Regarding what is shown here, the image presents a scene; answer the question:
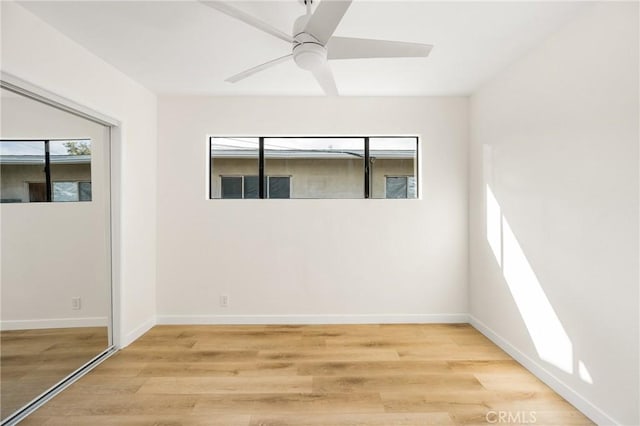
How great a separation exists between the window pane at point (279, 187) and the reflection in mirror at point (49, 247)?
1523mm

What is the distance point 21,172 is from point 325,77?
1.98 meters

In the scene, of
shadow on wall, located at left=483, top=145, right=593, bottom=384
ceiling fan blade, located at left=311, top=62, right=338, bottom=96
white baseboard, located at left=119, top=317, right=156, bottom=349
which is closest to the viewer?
ceiling fan blade, located at left=311, top=62, right=338, bottom=96

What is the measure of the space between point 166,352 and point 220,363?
0.58 m

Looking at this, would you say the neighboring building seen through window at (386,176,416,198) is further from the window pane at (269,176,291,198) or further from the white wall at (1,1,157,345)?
the white wall at (1,1,157,345)

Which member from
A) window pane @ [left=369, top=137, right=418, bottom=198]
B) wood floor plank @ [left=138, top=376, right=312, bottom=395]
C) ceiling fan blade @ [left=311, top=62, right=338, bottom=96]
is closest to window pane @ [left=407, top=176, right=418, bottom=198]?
window pane @ [left=369, top=137, right=418, bottom=198]

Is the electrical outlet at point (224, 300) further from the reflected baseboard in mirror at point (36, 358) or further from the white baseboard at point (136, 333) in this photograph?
the reflected baseboard in mirror at point (36, 358)

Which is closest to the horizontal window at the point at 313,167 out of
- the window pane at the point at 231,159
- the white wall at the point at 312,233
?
the window pane at the point at 231,159

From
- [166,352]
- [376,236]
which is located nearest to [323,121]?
[376,236]

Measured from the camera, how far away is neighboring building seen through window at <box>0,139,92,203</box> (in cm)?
192

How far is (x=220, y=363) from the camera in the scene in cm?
262

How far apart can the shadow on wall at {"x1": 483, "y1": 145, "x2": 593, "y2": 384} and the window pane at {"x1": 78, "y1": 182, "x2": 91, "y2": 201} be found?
346 cm

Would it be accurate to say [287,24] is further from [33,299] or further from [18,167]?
[33,299]

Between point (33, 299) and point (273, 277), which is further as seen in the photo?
point (273, 277)

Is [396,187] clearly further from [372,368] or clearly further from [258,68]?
[258,68]
